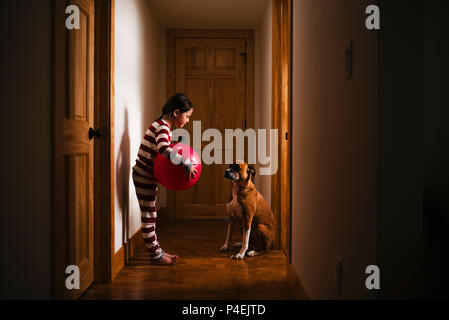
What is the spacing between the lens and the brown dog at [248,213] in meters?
2.64

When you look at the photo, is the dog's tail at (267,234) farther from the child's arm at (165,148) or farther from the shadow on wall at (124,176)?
the shadow on wall at (124,176)

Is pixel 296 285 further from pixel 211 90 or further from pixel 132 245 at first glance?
pixel 211 90

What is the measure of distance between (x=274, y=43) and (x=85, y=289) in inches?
92.1

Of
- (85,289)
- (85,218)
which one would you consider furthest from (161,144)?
(85,289)

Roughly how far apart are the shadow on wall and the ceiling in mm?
1544

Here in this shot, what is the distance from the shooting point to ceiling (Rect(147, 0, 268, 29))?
348 centimetres

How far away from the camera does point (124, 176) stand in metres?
2.54

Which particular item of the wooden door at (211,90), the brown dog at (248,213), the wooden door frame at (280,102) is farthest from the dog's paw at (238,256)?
the wooden door at (211,90)

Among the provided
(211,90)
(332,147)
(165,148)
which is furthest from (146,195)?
(211,90)

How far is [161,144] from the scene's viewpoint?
7.47ft

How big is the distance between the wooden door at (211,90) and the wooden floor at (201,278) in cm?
122
